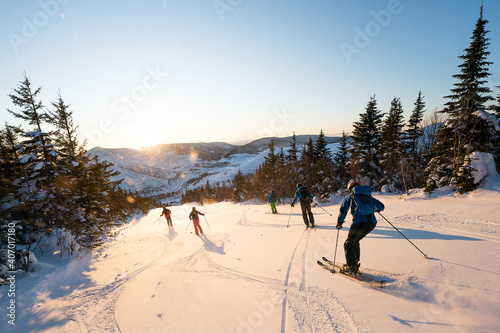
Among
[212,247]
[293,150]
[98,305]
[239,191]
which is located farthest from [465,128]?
[239,191]

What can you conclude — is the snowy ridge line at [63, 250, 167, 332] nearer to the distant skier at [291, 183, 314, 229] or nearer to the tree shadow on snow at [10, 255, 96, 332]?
the tree shadow on snow at [10, 255, 96, 332]

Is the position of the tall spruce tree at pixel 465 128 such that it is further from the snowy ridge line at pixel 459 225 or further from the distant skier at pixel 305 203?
the distant skier at pixel 305 203

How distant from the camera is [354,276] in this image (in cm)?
438

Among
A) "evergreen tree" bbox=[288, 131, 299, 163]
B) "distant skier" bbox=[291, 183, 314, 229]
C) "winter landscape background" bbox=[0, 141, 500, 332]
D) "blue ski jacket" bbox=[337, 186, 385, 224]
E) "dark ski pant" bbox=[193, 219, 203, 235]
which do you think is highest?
"evergreen tree" bbox=[288, 131, 299, 163]

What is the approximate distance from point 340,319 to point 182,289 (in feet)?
11.9

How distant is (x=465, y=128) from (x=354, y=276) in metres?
16.6

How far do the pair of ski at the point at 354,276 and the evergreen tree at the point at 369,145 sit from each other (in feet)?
73.2

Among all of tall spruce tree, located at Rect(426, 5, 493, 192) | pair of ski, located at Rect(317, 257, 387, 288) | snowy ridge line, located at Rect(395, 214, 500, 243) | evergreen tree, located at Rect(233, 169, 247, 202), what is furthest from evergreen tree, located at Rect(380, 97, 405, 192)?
evergreen tree, located at Rect(233, 169, 247, 202)

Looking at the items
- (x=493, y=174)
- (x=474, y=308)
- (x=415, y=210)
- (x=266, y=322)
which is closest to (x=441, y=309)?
(x=474, y=308)

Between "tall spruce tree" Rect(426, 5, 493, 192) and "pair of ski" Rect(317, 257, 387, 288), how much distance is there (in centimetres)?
1207

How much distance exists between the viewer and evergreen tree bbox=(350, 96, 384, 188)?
24688 millimetres

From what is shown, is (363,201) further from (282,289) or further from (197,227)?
(197,227)

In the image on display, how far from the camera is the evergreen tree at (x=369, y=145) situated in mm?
24688

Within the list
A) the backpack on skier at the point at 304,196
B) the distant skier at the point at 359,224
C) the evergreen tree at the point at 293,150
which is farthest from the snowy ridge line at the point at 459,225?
the evergreen tree at the point at 293,150
